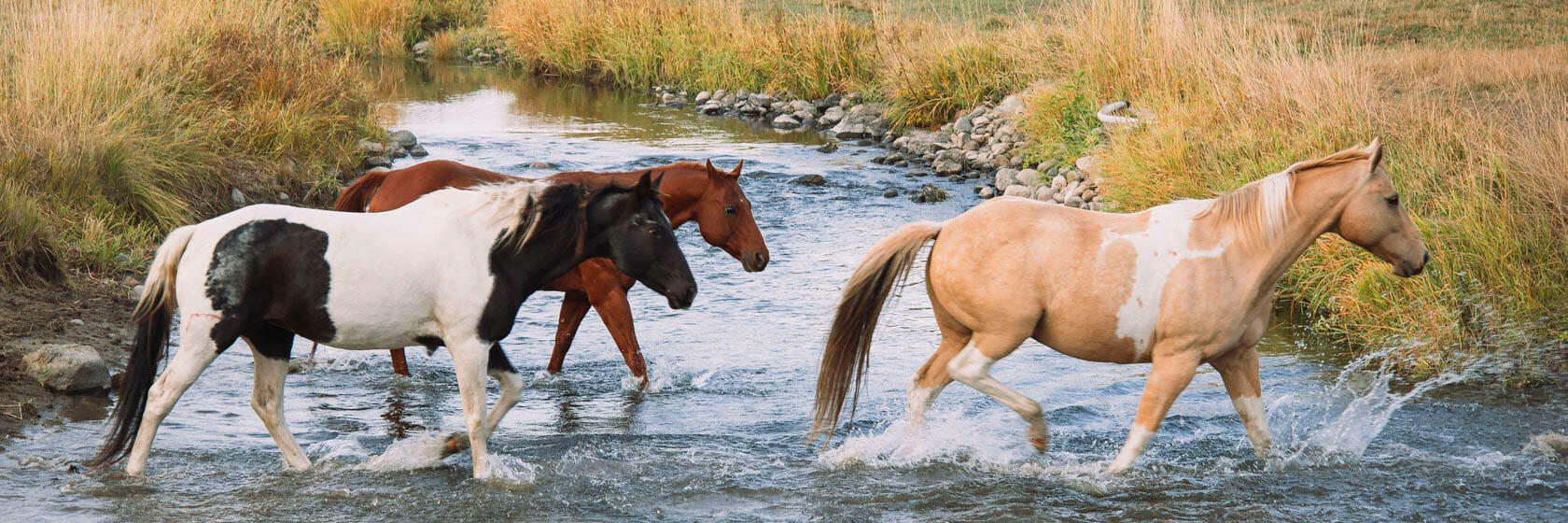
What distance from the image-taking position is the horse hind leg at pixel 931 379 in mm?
5219

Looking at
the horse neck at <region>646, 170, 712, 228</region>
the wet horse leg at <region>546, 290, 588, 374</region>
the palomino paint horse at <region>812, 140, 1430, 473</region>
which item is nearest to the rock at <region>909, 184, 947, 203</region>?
the horse neck at <region>646, 170, 712, 228</region>

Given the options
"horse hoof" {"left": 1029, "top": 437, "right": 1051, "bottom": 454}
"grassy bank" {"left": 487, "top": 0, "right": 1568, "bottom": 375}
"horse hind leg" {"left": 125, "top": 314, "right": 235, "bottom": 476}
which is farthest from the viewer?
"grassy bank" {"left": 487, "top": 0, "right": 1568, "bottom": 375}

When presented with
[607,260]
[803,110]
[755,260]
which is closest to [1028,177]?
[803,110]

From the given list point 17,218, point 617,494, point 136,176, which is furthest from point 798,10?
point 617,494

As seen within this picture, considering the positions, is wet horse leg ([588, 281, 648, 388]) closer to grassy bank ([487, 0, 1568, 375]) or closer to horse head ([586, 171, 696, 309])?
horse head ([586, 171, 696, 309])

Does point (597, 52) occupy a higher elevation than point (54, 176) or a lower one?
lower

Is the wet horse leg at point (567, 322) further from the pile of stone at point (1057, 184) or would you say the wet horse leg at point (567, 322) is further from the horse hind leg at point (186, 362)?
the pile of stone at point (1057, 184)

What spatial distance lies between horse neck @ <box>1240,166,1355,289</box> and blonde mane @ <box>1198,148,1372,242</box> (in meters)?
0.02

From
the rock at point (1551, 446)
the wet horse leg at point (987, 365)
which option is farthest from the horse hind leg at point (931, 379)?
the rock at point (1551, 446)

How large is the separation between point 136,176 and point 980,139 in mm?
7954

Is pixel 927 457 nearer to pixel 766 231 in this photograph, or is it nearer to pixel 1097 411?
pixel 1097 411

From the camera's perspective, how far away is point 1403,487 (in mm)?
5098

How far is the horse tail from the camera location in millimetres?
6926

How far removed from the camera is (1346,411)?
582 centimetres
